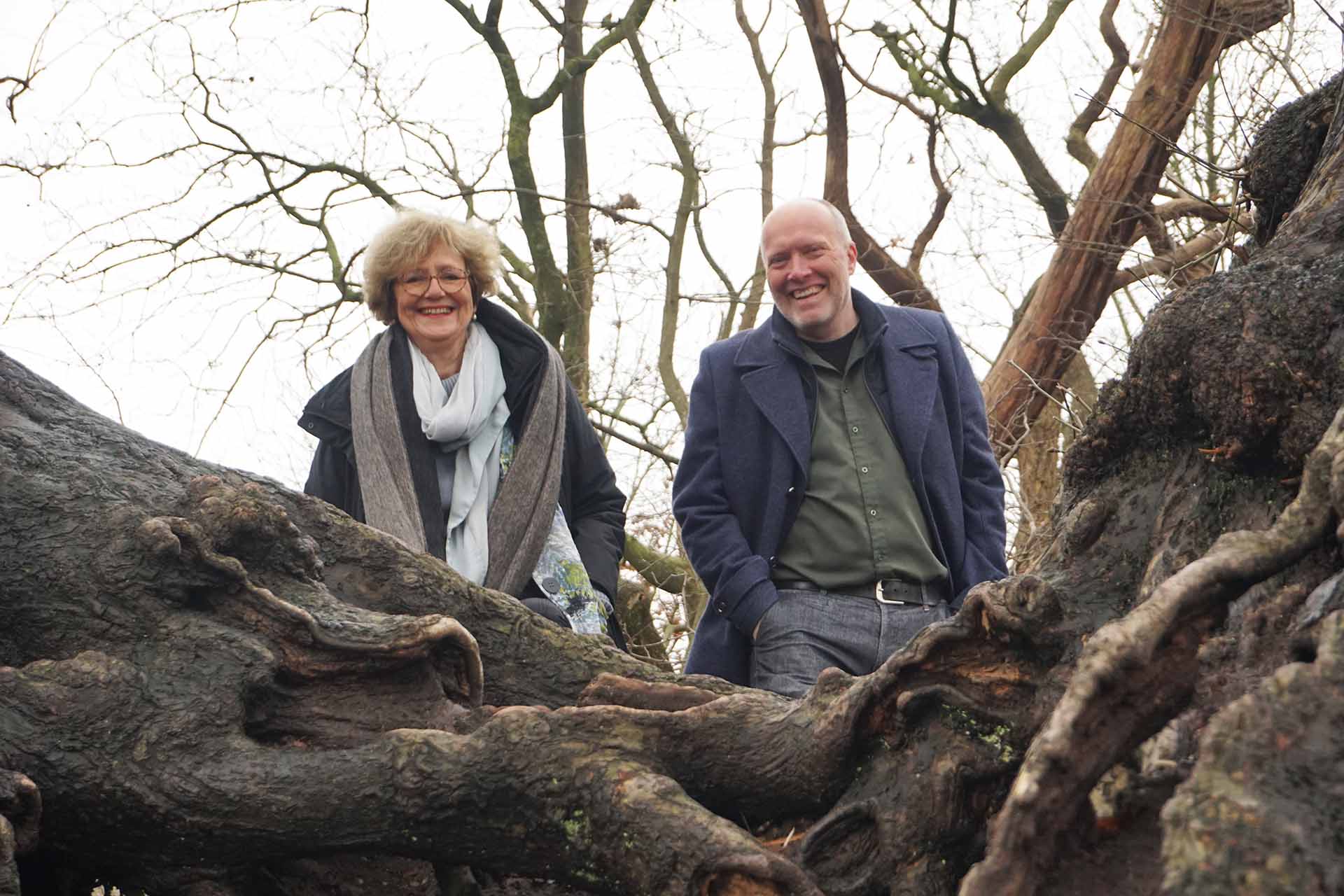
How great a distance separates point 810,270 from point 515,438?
112 centimetres

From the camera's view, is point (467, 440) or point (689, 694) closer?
point (689, 694)

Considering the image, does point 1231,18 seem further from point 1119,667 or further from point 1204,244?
point 1119,667

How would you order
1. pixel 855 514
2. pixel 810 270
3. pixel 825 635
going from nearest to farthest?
pixel 825 635 < pixel 855 514 < pixel 810 270

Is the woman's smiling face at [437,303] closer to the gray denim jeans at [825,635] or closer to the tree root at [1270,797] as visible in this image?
the gray denim jeans at [825,635]

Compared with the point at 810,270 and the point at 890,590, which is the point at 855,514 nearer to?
the point at 890,590

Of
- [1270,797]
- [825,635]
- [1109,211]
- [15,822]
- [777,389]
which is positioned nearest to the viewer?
[1270,797]

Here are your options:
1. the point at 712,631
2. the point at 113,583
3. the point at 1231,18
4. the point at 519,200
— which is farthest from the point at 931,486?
the point at 519,200

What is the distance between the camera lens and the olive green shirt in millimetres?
4289

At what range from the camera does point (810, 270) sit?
4.59m

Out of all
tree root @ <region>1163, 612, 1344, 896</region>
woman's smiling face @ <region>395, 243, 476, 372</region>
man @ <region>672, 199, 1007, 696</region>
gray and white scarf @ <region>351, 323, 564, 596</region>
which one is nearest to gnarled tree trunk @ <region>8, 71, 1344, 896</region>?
tree root @ <region>1163, 612, 1344, 896</region>

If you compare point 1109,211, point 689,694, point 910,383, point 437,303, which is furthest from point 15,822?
point 1109,211

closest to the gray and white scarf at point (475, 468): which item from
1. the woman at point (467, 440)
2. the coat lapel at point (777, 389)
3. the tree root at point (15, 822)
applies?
the woman at point (467, 440)

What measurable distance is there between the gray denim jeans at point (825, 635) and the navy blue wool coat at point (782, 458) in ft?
0.27

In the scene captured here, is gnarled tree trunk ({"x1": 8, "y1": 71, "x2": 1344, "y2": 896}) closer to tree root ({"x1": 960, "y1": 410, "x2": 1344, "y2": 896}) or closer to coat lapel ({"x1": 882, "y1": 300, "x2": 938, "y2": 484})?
tree root ({"x1": 960, "y1": 410, "x2": 1344, "y2": 896})
